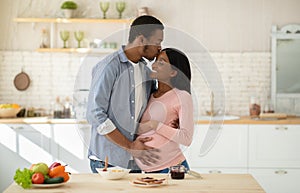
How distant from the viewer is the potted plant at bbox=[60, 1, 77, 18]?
21.7ft

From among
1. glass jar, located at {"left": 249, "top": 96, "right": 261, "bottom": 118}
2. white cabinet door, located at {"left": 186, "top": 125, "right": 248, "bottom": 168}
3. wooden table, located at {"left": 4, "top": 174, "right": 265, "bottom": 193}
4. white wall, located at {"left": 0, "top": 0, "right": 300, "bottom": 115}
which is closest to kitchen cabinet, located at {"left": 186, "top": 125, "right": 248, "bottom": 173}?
white cabinet door, located at {"left": 186, "top": 125, "right": 248, "bottom": 168}

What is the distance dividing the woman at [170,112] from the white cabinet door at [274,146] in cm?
254

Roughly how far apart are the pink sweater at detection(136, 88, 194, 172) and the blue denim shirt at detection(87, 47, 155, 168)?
0.25 feet

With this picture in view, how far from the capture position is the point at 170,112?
373 centimetres

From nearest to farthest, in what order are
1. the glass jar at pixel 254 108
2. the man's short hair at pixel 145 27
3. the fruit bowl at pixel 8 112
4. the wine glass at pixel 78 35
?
the man's short hair at pixel 145 27
the fruit bowl at pixel 8 112
the glass jar at pixel 254 108
the wine glass at pixel 78 35

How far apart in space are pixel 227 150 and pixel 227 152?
20 millimetres

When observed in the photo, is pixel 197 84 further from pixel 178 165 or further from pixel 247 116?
pixel 178 165

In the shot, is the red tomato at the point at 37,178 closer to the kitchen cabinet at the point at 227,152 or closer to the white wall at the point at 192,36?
the kitchen cabinet at the point at 227,152

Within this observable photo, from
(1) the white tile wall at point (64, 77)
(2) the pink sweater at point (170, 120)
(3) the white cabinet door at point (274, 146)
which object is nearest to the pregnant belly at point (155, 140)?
(2) the pink sweater at point (170, 120)

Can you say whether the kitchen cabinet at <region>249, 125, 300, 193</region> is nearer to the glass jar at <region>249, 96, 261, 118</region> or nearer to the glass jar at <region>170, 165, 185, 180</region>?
the glass jar at <region>249, 96, 261, 118</region>

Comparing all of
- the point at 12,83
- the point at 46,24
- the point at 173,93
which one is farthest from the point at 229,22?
the point at 173,93

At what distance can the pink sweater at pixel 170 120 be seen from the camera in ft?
12.0

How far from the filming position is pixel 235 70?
6.82 meters

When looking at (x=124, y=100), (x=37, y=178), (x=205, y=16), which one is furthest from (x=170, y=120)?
(x=205, y=16)
